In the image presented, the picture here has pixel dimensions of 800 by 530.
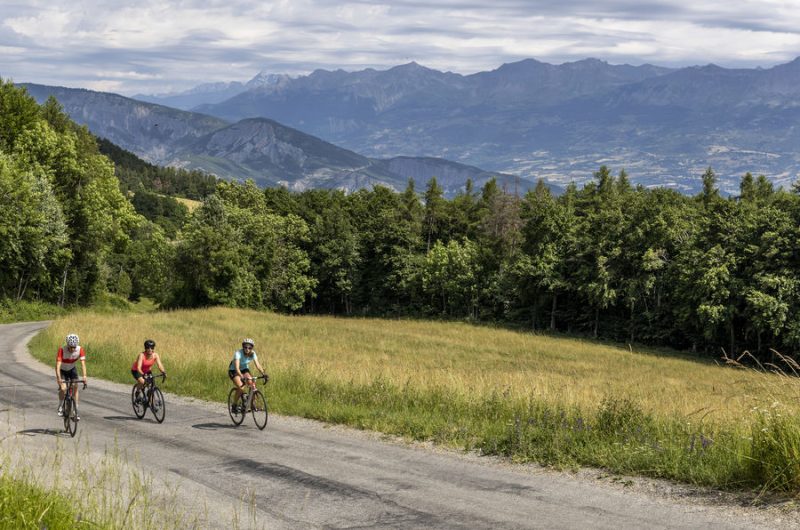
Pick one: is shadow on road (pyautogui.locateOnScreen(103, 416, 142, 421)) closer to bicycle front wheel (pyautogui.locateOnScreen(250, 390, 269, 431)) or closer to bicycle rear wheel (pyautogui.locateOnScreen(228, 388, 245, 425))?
bicycle rear wheel (pyautogui.locateOnScreen(228, 388, 245, 425))

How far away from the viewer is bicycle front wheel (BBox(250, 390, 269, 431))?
1587 cm

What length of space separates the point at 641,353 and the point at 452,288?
102ft

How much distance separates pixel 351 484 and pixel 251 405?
5.87 metres

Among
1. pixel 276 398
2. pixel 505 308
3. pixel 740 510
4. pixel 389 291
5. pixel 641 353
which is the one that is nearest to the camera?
pixel 740 510

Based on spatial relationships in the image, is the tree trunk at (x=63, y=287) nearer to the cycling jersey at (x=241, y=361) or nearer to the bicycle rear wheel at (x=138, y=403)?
the bicycle rear wheel at (x=138, y=403)

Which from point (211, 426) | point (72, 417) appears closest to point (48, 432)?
point (72, 417)

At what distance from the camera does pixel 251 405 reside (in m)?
16.0

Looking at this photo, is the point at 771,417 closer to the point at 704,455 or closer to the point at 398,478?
the point at 704,455

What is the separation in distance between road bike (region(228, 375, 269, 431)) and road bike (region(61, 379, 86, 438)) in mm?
3543

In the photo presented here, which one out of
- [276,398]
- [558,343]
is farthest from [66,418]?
[558,343]

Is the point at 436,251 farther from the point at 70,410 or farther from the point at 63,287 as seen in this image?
the point at 70,410

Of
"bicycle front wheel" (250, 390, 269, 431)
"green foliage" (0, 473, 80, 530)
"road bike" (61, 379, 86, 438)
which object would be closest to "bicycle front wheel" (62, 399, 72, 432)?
"road bike" (61, 379, 86, 438)

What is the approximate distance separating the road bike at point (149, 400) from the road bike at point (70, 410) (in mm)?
1828

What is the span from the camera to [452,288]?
3221 inches
